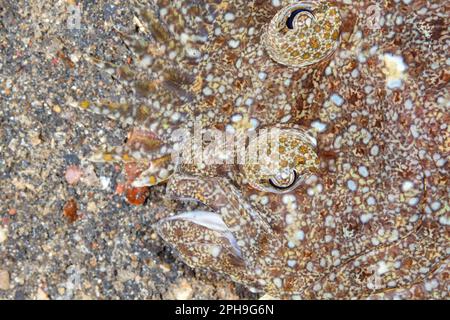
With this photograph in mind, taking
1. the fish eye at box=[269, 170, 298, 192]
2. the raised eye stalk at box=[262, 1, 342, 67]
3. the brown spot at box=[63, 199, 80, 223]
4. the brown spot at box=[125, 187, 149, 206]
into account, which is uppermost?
the raised eye stalk at box=[262, 1, 342, 67]

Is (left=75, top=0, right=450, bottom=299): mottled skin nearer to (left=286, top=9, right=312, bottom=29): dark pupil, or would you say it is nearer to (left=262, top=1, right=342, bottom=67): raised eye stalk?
(left=262, top=1, right=342, bottom=67): raised eye stalk

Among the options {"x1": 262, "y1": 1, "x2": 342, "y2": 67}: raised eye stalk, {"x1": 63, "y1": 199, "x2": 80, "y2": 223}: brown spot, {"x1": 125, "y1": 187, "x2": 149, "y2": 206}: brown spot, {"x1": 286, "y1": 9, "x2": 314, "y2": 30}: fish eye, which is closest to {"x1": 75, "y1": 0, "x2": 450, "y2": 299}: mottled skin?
{"x1": 262, "y1": 1, "x2": 342, "y2": 67}: raised eye stalk

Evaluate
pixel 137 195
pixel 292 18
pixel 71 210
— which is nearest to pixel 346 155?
pixel 292 18

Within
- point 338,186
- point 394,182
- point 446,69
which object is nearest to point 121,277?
point 338,186

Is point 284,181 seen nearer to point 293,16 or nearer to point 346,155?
point 346,155
